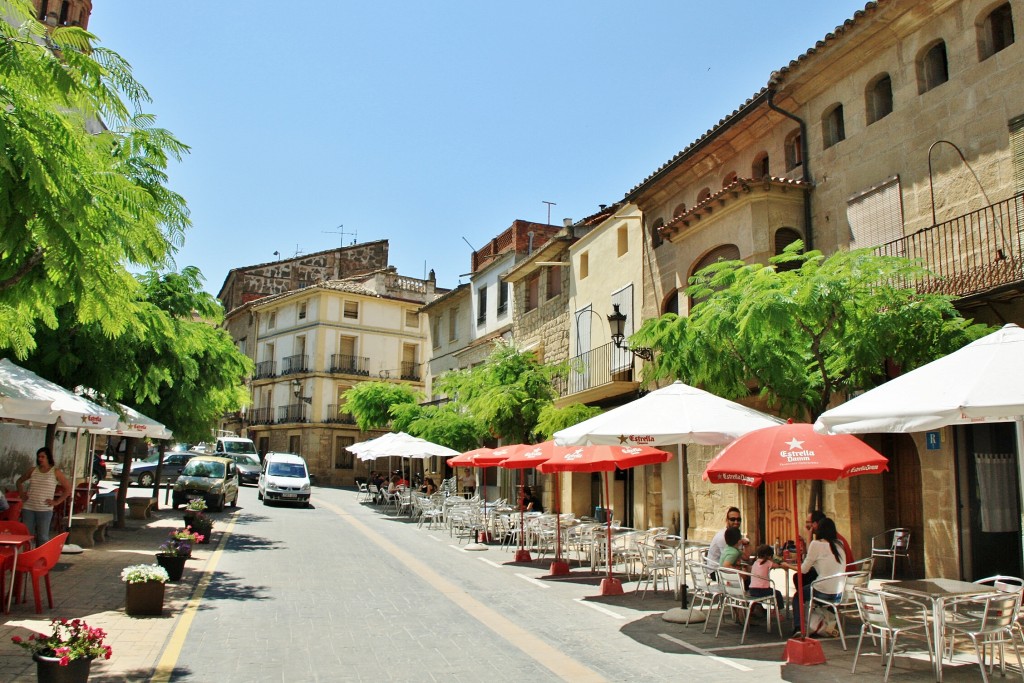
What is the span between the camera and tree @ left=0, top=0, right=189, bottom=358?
4.76 m

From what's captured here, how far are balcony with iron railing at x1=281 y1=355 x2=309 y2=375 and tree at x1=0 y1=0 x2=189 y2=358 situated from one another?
1760 inches

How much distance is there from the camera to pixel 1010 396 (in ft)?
18.8

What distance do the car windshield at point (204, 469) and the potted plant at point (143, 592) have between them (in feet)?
53.0

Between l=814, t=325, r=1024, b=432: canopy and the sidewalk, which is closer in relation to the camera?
l=814, t=325, r=1024, b=432: canopy

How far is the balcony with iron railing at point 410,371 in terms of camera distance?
53.6 m

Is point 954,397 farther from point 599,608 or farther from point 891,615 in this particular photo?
point 599,608

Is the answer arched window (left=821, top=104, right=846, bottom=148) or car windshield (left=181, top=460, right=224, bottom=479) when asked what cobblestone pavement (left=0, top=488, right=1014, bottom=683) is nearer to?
arched window (left=821, top=104, right=846, bottom=148)

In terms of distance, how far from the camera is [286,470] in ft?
92.4

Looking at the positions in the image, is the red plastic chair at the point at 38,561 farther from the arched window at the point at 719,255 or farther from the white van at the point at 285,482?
the white van at the point at 285,482

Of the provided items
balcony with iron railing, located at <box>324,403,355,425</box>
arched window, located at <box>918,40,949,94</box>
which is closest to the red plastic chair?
arched window, located at <box>918,40,949,94</box>

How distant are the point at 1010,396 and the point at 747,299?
4.21 meters

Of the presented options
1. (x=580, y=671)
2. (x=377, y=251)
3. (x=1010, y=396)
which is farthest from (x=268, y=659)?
(x=377, y=251)

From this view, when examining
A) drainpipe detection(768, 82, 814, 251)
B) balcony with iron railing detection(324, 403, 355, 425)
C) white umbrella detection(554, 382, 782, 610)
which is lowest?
white umbrella detection(554, 382, 782, 610)

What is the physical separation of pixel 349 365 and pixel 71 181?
47.2 meters
